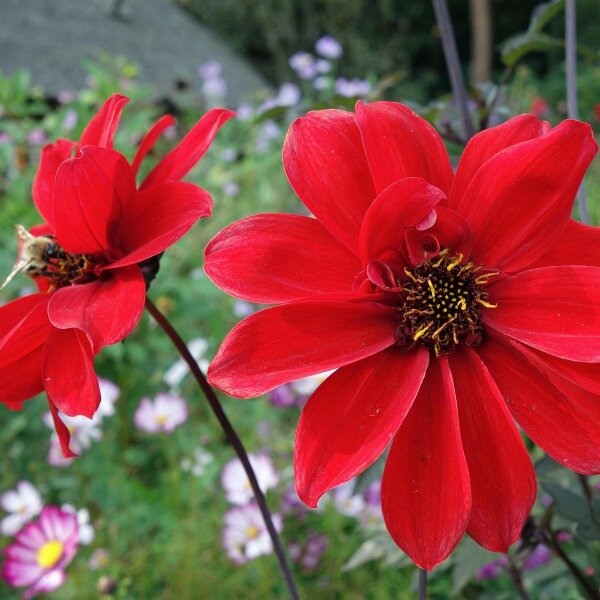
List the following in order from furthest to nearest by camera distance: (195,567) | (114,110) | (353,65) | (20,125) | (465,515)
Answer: (353,65) → (20,125) → (195,567) → (114,110) → (465,515)

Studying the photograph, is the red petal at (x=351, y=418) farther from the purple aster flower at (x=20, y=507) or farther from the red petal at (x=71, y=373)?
the purple aster flower at (x=20, y=507)

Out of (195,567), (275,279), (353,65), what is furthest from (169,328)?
(353,65)

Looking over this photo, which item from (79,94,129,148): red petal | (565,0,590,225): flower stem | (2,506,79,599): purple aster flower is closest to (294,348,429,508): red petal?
(79,94,129,148): red petal

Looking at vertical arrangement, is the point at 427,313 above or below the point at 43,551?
above

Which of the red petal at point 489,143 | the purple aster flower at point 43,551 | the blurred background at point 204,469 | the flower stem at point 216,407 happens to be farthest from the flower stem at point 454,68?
the purple aster flower at point 43,551

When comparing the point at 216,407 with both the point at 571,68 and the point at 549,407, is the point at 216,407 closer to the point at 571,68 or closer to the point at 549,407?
the point at 549,407

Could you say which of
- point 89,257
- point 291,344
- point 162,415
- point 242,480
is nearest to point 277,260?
point 291,344

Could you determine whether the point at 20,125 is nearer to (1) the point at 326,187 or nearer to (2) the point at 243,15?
(1) the point at 326,187
